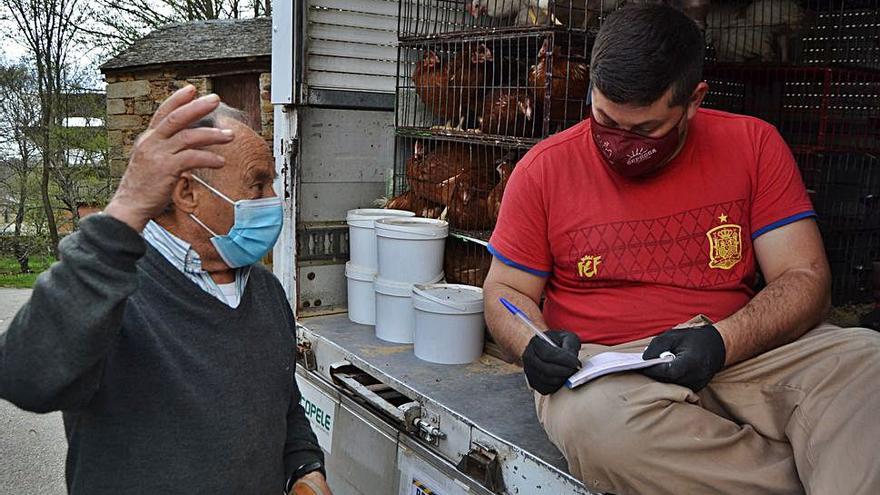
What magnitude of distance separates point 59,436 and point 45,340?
490 cm

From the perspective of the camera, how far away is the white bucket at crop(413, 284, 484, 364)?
295 cm

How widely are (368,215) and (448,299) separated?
2.63 feet

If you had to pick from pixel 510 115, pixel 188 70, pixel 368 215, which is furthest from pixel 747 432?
pixel 188 70

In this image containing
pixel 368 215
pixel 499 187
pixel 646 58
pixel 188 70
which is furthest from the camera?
pixel 188 70

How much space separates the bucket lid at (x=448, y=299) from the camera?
2.95 meters

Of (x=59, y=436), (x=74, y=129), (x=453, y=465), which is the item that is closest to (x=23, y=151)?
(x=74, y=129)

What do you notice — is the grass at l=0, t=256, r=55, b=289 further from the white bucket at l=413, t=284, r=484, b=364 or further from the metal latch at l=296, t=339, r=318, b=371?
the white bucket at l=413, t=284, r=484, b=364

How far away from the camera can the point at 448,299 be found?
300 cm

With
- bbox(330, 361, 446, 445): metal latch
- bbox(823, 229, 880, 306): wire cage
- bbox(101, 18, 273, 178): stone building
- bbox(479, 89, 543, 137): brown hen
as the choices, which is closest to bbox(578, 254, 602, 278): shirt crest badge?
bbox(330, 361, 446, 445): metal latch

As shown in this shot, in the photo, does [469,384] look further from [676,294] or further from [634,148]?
[634,148]

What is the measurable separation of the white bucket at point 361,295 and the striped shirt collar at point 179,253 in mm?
1774

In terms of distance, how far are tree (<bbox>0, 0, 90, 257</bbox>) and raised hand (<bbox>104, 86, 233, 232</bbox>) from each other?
15372mm

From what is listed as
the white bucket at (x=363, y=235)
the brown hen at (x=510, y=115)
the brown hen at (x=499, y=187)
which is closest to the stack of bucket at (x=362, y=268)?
the white bucket at (x=363, y=235)

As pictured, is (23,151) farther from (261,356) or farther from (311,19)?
(261,356)
